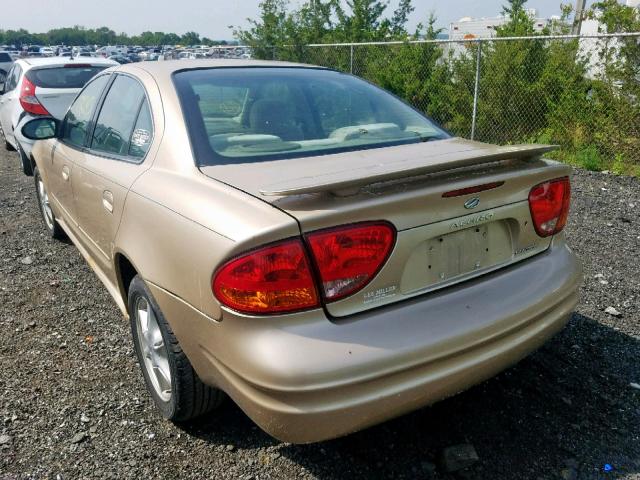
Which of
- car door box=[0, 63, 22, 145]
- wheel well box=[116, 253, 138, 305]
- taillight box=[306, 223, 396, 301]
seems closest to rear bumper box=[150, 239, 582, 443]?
taillight box=[306, 223, 396, 301]

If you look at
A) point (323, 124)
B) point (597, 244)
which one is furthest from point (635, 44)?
point (323, 124)

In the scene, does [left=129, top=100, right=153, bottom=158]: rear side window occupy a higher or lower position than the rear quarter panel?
higher

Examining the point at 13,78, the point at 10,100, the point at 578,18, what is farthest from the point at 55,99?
the point at 578,18

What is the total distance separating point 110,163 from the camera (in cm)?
292

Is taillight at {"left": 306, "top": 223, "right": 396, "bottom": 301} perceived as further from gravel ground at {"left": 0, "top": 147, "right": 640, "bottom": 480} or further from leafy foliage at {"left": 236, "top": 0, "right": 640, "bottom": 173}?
leafy foliage at {"left": 236, "top": 0, "right": 640, "bottom": 173}

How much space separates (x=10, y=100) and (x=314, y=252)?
8513 mm

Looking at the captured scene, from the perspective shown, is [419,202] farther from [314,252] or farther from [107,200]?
[107,200]

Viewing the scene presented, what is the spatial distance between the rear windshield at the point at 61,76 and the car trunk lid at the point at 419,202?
6.91 meters

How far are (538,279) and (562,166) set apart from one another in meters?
0.52

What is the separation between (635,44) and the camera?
732 centimetres

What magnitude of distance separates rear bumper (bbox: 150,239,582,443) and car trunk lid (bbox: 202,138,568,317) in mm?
82

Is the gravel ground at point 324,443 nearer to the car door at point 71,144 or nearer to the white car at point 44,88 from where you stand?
the car door at point 71,144

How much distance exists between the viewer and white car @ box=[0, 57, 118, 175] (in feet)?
25.6

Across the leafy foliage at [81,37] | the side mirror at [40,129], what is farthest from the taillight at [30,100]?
the leafy foliage at [81,37]
